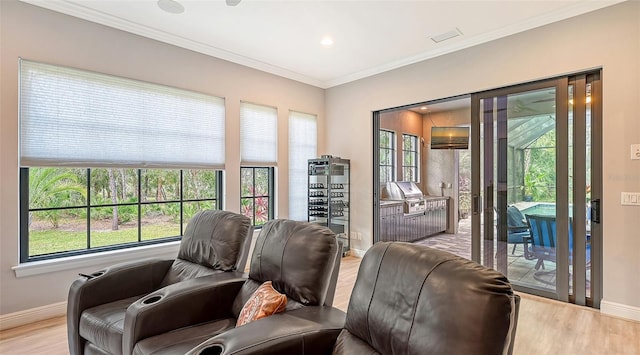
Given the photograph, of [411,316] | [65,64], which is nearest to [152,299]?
[411,316]

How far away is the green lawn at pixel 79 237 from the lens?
119 inches

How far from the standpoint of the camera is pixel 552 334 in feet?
8.59

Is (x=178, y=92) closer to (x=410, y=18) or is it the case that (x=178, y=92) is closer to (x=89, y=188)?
(x=89, y=188)

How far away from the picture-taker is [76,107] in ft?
10.1

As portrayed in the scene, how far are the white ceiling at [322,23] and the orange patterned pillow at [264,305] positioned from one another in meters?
2.61

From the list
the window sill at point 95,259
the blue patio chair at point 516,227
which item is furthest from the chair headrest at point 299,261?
the blue patio chair at point 516,227

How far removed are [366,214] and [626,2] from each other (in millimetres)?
3705

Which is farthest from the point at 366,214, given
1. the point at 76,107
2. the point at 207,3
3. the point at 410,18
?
the point at 76,107

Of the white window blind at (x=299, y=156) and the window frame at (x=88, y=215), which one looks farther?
the white window blind at (x=299, y=156)

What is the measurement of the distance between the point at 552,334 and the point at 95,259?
427 centimetres

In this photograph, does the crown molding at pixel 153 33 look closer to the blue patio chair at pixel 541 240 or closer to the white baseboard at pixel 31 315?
the white baseboard at pixel 31 315

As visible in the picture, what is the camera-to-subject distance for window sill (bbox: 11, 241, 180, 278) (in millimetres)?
2854

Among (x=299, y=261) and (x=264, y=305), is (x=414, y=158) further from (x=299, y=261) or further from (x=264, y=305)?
(x=264, y=305)

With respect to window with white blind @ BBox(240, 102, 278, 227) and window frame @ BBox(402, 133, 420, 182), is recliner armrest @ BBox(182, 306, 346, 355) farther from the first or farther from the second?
window frame @ BBox(402, 133, 420, 182)
